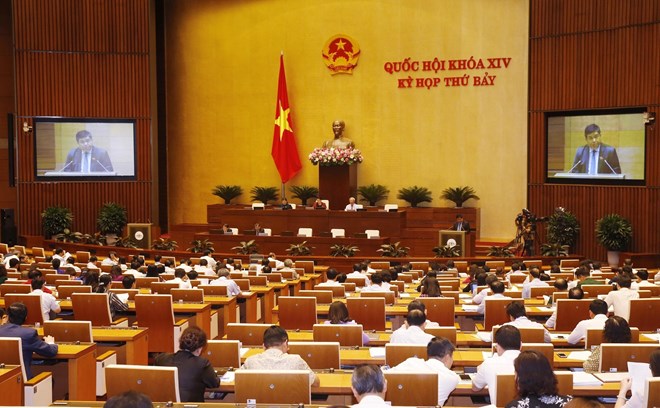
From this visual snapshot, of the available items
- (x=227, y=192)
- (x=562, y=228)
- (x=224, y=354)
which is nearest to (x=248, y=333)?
(x=224, y=354)

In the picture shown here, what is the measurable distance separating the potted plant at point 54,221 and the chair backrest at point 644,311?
16.3 metres

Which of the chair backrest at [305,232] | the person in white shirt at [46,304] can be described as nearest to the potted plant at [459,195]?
the chair backrest at [305,232]

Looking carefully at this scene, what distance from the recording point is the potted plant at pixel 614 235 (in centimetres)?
1880

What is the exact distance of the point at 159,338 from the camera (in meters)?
9.75

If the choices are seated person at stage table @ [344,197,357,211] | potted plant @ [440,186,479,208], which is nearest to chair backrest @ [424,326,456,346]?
seated person at stage table @ [344,197,357,211]

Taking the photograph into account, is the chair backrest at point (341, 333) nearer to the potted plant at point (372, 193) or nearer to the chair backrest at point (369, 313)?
the chair backrest at point (369, 313)

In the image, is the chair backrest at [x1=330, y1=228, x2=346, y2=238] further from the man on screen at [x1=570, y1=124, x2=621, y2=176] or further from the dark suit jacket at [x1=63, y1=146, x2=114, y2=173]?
the dark suit jacket at [x1=63, y1=146, x2=114, y2=173]

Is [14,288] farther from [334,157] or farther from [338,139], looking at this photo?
[338,139]

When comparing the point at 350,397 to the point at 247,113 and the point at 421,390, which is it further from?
the point at 247,113

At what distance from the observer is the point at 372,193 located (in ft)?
74.2

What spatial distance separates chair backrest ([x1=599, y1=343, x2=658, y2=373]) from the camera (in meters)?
6.16

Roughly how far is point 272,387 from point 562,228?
15.7 meters

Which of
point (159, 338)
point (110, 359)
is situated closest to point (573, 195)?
point (159, 338)

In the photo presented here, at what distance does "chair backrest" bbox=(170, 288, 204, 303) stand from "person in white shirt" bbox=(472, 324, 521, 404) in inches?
209
